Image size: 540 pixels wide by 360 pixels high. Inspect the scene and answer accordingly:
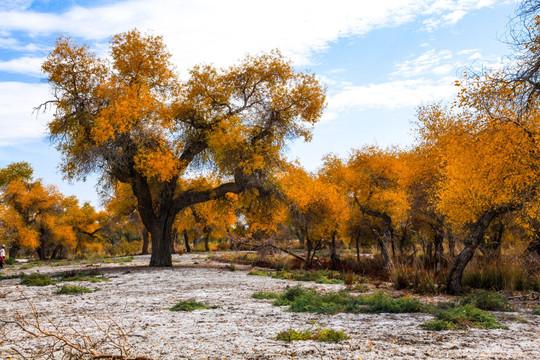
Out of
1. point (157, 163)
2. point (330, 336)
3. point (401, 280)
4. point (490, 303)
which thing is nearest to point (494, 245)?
point (401, 280)

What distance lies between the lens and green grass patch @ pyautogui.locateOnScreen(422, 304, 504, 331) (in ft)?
25.6

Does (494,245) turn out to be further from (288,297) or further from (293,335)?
(293,335)

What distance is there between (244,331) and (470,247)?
26.9 feet

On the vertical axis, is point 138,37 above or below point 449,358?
above

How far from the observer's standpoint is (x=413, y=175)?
77.7ft

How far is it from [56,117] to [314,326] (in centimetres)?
1763

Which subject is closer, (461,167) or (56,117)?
(461,167)

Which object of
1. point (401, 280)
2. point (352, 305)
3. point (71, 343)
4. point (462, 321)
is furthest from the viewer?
point (401, 280)

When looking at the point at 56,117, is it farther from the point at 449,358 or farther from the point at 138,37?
the point at 449,358

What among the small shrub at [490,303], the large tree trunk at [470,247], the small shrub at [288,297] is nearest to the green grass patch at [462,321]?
the small shrub at [490,303]

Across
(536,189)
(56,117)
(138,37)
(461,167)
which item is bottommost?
(536,189)

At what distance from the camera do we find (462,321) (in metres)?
8.12

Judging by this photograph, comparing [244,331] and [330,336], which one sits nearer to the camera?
[330,336]

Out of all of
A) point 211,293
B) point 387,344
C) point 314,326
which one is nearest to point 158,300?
point 211,293
